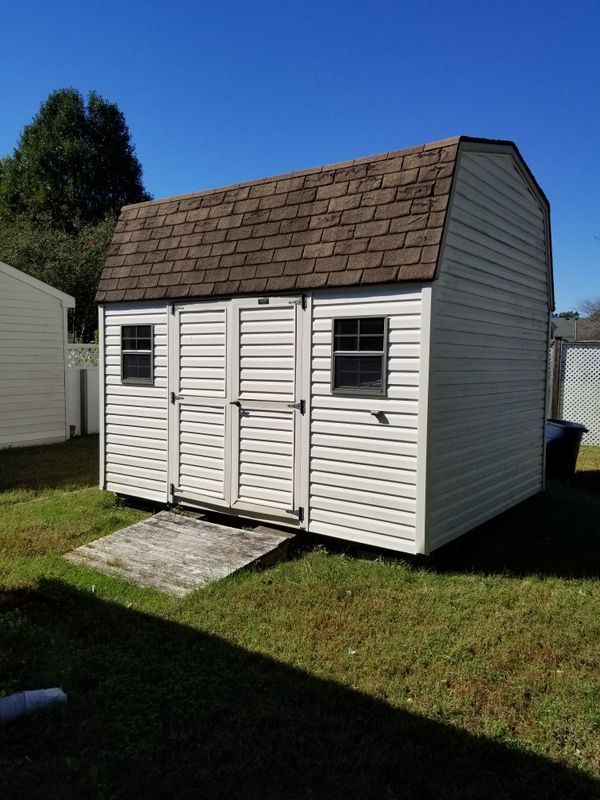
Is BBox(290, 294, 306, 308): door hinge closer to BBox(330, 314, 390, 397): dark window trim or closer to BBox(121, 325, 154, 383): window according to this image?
BBox(330, 314, 390, 397): dark window trim

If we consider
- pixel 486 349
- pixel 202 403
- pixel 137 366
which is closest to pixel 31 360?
pixel 137 366

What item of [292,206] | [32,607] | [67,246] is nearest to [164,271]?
[292,206]

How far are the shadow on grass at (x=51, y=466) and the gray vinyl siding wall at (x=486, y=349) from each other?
5.22 m

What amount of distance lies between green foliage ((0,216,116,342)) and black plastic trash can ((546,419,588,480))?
19878 millimetres

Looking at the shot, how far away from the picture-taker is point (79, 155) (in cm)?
3184

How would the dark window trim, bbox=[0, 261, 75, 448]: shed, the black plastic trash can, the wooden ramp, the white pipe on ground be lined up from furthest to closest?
bbox=[0, 261, 75, 448]: shed
the black plastic trash can
the dark window trim
the wooden ramp
the white pipe on ground

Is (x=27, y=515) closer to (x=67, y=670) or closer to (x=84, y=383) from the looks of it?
(x=67, y=670)

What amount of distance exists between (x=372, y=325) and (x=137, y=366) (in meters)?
3.20

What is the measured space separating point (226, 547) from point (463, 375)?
276 centimetres

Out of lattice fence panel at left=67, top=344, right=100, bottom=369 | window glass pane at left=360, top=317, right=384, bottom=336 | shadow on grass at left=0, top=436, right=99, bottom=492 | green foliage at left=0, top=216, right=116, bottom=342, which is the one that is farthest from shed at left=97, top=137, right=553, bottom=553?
green foliage at left=0, top=216, right=116, bottom=342

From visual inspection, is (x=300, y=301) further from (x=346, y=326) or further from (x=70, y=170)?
(x=70, y=170)

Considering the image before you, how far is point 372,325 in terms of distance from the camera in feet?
17.7

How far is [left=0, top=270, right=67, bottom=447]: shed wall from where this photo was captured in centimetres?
1161

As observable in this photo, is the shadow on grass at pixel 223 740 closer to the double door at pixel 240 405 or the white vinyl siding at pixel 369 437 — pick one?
the white vinyl siding at pixel 369 437
